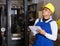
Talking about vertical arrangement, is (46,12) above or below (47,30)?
above

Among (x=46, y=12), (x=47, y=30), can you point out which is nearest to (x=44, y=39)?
(x=47, y=30)

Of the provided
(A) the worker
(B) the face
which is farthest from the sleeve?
(B) the face

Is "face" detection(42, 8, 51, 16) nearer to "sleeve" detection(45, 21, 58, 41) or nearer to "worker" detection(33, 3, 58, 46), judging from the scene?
"worker" detection(33, 3, 58, 46)

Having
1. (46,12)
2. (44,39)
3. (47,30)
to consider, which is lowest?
(44,39)

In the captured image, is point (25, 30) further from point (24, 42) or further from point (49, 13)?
point (49, 13)

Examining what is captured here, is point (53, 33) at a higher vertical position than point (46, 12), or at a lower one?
lower

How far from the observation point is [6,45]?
309 cm

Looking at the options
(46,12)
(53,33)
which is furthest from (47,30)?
(46,12)

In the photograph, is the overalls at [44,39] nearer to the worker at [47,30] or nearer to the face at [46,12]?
the worker at [47,30]

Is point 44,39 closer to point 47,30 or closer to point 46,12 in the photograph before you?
point 47,30

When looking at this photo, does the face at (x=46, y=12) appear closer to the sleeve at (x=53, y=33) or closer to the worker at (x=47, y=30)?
the worker at (x=47, y=30)

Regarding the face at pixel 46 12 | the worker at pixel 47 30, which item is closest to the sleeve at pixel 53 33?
the worker at pixel 47 30

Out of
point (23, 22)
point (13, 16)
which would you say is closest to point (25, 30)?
point (23, 22)

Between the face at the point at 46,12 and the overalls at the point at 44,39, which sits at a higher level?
the face at the point at 46,12
